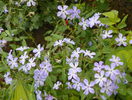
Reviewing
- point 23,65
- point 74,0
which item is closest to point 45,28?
point 74,0

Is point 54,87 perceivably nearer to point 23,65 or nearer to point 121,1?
point 23,65

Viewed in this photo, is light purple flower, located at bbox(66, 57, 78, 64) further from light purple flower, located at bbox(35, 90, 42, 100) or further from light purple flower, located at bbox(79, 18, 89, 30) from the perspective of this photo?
light purple flower, located at bbox(79, 18, 89, 30)

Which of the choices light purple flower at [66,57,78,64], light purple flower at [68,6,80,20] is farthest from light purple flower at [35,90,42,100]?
light purple flower at [68,6,80,20]

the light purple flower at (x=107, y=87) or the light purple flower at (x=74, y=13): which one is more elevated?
the light purple flower at (x=74, y=13)

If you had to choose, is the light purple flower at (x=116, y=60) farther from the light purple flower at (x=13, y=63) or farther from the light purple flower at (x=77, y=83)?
the light purple flower at (x=13, y=63)

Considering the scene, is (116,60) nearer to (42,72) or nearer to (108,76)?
(108,76)

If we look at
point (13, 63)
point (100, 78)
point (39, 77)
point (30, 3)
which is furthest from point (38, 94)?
point (30, 3)

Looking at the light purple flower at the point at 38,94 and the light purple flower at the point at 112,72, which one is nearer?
the light purple flower at the point at 112,72

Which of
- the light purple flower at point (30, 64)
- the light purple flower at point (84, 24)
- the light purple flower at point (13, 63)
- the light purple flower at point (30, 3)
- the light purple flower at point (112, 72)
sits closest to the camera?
the light purple flower at point (112, 72)

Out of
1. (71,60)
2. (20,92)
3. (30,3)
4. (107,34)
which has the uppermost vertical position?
(30,3)

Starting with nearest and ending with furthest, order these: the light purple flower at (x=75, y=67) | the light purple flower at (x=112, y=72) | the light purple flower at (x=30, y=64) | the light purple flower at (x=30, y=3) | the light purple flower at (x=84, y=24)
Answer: the light purple flower at (x=112, y=72), the light purple flower at (x=75, y=67), the light purple flower at (x=30, y=64), the light purple flower at (x=84, y=24), the light purple flower at (x=30, y=3)

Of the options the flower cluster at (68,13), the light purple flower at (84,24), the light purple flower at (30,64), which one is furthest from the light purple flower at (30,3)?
the light purple flower at (30,64)

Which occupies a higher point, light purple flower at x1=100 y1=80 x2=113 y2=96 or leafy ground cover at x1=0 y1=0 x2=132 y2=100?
leafy ground cover at x1=0 y1=0 x2=132 y2=100
